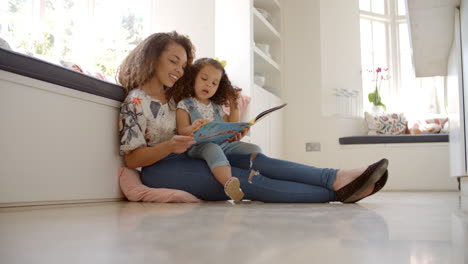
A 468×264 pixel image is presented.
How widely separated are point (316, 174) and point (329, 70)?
353 centimetres

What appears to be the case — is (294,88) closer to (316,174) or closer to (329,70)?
(329,70)

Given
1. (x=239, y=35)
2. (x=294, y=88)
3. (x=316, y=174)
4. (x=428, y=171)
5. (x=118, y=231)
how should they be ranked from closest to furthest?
(x=118, y=231) → (x=316, y=174) → (x=239, y=35) → (x=428, y=171) → (x=294, y=88)

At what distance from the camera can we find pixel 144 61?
7.18 feet

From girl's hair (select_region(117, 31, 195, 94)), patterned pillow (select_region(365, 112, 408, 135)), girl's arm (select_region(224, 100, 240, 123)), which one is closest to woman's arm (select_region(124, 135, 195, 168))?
girl's hair (select_region(117, 31, 195, 94))

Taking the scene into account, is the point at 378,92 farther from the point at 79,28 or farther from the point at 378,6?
the point at 79,28

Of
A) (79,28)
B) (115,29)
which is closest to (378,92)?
(115,29)

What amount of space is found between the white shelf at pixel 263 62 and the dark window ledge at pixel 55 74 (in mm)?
2048

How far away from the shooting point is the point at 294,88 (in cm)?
518

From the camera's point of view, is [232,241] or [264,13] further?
[264,13]

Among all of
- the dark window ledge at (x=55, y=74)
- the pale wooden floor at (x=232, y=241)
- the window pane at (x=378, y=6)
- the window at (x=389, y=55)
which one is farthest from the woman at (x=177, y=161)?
the window pane at (x=378, y=6)

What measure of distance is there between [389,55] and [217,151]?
4.65 metres

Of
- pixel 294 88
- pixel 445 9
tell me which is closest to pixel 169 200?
pixel 445 9

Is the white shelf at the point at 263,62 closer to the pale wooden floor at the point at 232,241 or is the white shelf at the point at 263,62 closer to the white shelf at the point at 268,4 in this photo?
the white shelf at the point at 268,4

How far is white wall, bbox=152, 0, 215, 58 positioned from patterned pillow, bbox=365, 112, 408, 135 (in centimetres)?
207
